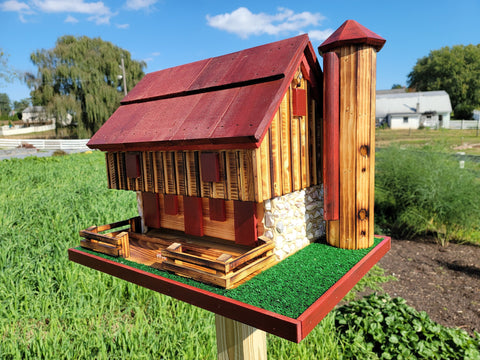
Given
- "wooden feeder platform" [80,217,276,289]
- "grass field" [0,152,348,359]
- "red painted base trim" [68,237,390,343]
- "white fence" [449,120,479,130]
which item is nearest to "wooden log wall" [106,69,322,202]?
"wooden feeder platform" [80,217,276,289]

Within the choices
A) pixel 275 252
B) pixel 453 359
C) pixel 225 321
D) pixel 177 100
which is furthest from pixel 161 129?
pixel 453 359

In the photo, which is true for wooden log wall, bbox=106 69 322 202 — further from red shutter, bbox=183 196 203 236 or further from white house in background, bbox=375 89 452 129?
white house in background, bbox=375 89 452 129

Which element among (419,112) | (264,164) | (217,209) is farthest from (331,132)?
(419,112)

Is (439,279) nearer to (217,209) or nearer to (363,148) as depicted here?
(363,148)

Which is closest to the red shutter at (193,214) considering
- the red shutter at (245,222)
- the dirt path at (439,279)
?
the red shutter at (245,222)

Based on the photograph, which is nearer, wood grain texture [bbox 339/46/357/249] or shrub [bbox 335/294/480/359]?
wood grain texture [bbox 339/46/357/249]

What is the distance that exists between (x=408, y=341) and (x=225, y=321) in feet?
10.3

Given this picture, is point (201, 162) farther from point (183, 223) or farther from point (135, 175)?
point (183, 223)

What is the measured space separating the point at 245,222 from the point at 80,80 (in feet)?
96.2

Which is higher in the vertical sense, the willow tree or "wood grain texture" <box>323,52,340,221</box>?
the willow tree

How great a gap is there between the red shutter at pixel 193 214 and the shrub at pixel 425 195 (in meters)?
6.73

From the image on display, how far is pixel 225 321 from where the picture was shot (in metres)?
2.16

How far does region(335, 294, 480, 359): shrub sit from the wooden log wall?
9.48 ft

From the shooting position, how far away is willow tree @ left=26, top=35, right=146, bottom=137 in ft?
88.3
